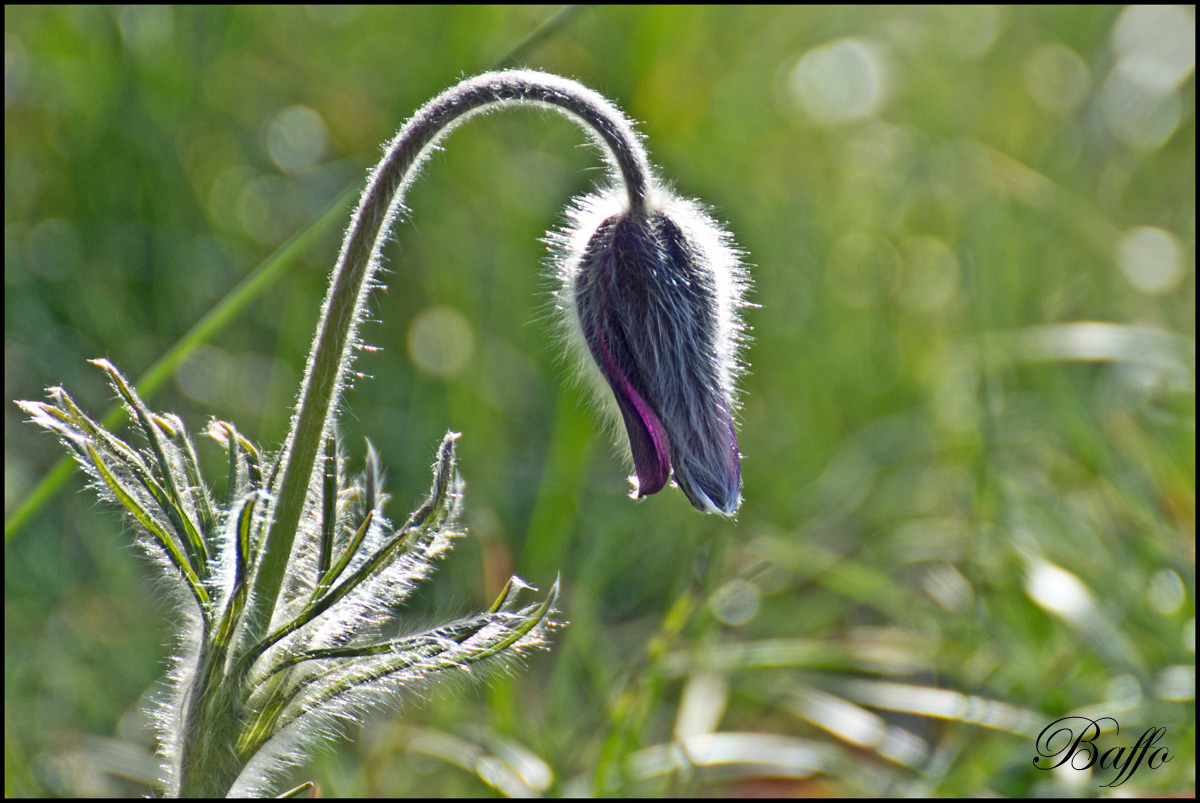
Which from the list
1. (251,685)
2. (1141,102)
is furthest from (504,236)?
(1141,102)

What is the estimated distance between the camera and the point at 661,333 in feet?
4.28

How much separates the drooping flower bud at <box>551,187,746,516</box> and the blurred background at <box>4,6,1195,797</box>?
0.48m

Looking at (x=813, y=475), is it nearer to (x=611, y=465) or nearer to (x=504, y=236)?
(x=611, y=465)

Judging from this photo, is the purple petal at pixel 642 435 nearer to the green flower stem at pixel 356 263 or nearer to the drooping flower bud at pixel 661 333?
the drooping flower bud at pixel 661 333

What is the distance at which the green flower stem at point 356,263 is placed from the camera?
3.73ft

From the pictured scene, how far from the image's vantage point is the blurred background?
1929 millimetres

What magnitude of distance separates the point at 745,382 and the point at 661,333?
187 centimetres

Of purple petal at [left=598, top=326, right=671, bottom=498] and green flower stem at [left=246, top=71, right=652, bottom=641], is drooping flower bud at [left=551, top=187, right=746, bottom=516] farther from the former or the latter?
green flower stem at [left=246, top=71, right=652, bottom=641]

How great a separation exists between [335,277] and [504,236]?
1.94 m

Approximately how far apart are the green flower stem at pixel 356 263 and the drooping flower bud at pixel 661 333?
0.59ft

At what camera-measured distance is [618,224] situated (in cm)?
133
